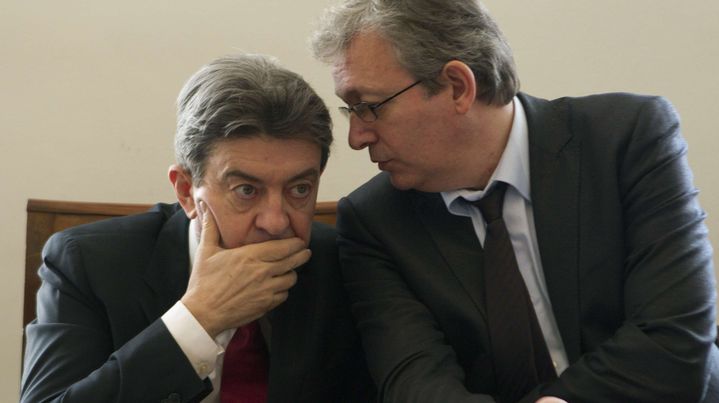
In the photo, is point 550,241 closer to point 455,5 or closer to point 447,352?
point 447,352

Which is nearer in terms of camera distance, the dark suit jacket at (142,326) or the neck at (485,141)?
the dark suit jacket at (142,326)

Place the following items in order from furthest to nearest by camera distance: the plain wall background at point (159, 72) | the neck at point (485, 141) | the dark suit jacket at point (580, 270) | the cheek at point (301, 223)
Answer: the plain wall background at point (159, 72) < the neck at point (485, 141) < the cheek at point (301, 223) < the dark suit jacket at point (580, 270)

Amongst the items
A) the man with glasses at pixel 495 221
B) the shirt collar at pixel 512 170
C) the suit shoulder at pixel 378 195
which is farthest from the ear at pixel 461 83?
the suit shoulder at pixel 378 195

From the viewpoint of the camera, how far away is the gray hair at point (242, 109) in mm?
1924

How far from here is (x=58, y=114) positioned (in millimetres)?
3102

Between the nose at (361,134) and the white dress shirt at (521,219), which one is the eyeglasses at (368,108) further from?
the white dress shirt at (521,219)

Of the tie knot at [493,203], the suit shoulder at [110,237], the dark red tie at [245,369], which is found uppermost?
the tie knot at [493,203]

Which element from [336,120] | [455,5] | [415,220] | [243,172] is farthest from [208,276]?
[336,120]

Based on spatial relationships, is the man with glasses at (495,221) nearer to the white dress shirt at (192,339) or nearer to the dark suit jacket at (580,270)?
the dark suit jacket at (580,270)

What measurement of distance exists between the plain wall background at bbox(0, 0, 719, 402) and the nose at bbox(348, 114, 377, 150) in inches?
44.4

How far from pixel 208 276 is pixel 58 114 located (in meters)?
1.38

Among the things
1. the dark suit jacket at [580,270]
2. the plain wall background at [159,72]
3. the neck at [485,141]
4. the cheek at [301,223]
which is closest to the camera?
the dark suit jacket at [580,270]

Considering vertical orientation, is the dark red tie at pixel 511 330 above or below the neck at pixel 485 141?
below

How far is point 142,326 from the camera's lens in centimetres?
205
